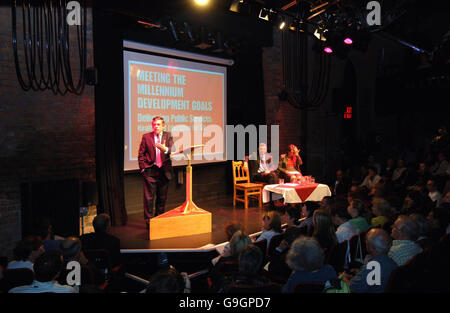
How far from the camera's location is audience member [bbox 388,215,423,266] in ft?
8.36

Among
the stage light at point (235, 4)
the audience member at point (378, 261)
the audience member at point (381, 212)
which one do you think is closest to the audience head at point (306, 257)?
the audience member at point (378, 261)

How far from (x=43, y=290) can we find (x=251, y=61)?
6722 millimetres

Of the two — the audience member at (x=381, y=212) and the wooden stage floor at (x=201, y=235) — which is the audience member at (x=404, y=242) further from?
the wooden stage floor at (x=201, y=235)

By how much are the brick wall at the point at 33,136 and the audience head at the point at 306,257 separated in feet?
12.0

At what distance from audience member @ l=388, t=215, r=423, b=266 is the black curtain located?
389 cm

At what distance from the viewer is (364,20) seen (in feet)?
A: 16.5

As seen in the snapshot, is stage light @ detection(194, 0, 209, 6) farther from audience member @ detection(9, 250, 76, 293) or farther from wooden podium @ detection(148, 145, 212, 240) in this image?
audience member @ detection(9, 250, 76, 293)

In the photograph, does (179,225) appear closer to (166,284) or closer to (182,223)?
(182,223)

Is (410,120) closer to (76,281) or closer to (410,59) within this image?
(410,59)

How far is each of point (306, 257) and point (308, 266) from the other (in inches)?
2.1

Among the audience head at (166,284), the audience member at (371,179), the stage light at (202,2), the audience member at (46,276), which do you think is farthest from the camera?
the audience member at (371,179)

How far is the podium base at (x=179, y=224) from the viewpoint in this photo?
452 cm

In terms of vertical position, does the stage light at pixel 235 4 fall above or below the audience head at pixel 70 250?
above

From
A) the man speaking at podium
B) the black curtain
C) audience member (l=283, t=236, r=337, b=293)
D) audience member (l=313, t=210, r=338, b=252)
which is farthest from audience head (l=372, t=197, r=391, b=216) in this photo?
the black curtain
